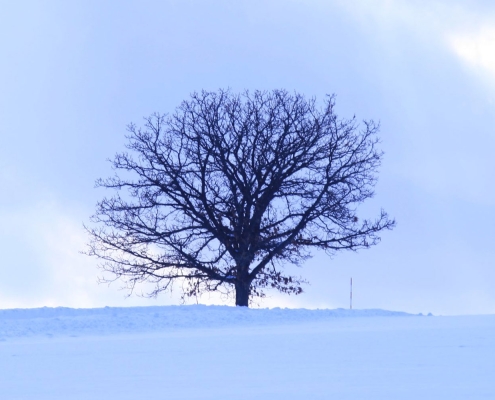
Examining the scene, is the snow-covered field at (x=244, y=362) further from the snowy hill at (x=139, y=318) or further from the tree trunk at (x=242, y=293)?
the tree trunk at (x=242, y=293)

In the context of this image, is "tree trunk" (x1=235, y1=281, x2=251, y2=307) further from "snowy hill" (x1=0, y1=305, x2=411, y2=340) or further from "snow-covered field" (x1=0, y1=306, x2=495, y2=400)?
"snow-covered field" (x1=0, y1=306, x2=495, y2=400)

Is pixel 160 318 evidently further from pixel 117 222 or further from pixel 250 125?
pixel 250 125

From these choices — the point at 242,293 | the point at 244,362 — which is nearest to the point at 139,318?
the point at 244,362

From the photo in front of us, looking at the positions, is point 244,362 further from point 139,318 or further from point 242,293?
point 242,293

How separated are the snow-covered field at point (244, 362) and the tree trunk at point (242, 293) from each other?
853 centimetres

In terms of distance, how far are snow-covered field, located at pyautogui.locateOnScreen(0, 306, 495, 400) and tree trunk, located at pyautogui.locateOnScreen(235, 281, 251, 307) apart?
853 centimetres

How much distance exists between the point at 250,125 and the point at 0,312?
34.6 ft

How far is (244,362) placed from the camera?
8.70 meters

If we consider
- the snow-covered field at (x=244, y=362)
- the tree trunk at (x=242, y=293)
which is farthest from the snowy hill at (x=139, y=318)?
the tree trunk at (x=242, y=293)

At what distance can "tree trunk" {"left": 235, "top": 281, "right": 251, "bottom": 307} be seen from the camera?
24031 millimetres

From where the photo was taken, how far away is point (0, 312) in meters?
17.5

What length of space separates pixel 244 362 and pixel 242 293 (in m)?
15.5

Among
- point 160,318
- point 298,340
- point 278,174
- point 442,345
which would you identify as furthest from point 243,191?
point 442,345

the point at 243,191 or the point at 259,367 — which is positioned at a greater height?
the point at 243,191
